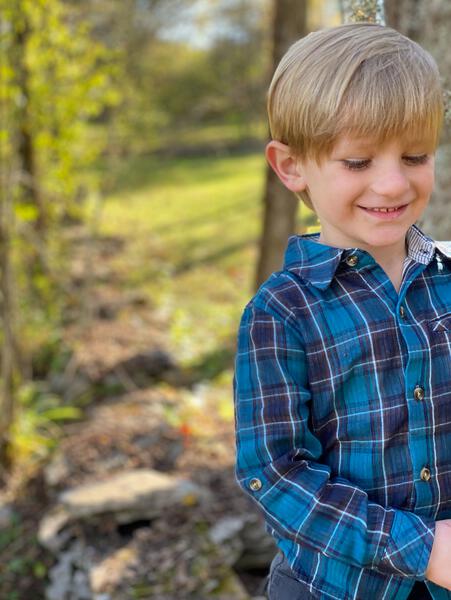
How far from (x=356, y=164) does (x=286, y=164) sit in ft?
0.61

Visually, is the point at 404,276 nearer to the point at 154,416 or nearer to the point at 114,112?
the point at 154,416

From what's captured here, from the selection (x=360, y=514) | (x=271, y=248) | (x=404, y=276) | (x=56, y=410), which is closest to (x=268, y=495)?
(x=360, y=514)

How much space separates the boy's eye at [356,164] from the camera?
A: 138cm

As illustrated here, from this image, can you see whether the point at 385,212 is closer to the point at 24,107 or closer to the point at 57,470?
the point at 57,470

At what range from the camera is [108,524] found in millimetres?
3445

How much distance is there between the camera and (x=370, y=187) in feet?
4.58

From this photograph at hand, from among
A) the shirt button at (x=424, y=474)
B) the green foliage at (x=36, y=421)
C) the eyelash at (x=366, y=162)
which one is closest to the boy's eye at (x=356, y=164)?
the eyelash at (x=366, y=162)

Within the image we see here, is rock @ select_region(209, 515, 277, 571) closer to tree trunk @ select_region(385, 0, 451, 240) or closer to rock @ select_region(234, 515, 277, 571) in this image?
rock @ select_region(234, 515, 277, 571)

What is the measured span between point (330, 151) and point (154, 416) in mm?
3550

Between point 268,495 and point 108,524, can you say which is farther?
point 108,524

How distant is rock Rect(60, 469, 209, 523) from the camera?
11.4 feet

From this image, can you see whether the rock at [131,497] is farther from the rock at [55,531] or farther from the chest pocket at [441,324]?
the chest pocket at [441,324]

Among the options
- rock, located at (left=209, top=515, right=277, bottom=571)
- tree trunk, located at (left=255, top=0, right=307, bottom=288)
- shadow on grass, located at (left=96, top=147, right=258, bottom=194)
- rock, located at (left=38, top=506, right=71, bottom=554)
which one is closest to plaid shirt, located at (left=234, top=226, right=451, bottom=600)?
rock, located at (left=209, top=515, right=277, bottom=571)

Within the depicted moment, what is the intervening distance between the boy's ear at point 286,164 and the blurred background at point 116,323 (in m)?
0.50
